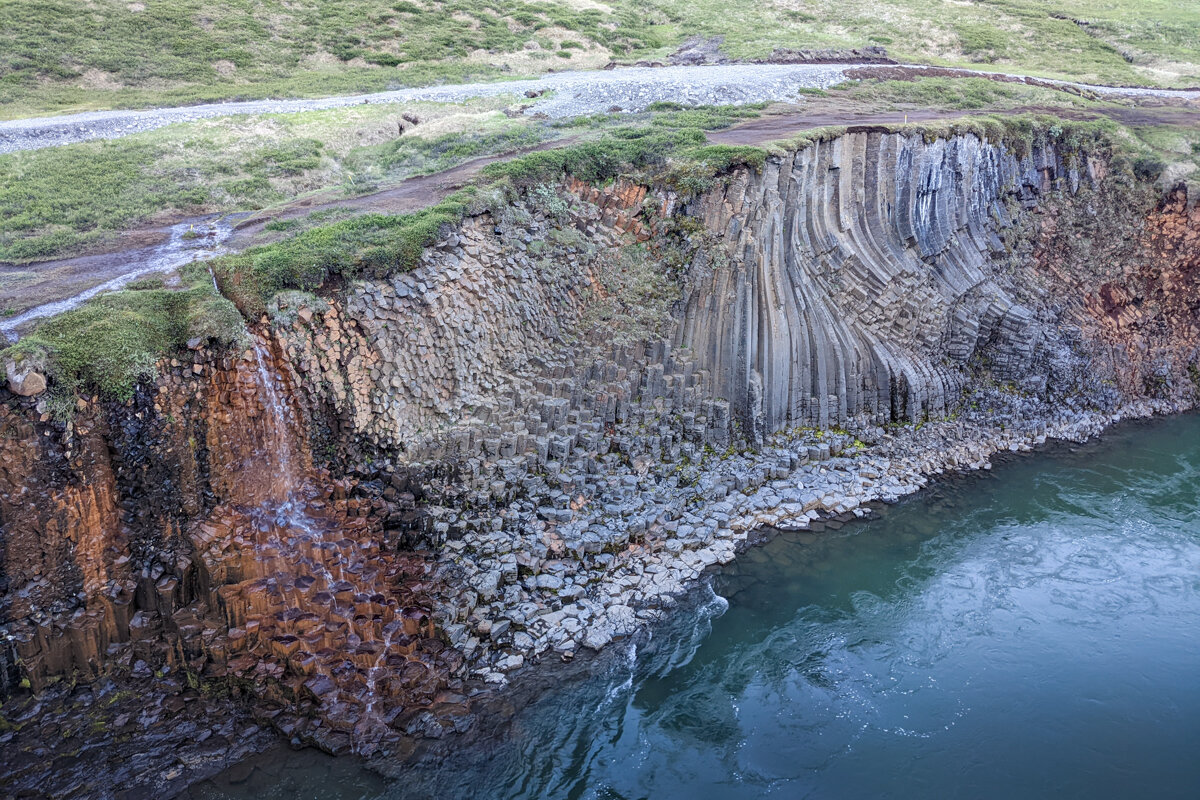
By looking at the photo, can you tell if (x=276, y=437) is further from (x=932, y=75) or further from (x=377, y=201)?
(x=932, y=75)

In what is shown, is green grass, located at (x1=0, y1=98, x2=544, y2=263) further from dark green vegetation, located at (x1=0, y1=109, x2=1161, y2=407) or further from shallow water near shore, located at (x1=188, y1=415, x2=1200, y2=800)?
shallow water near shore, located at (x1=188, y1=415, x2=1200, y2=800)

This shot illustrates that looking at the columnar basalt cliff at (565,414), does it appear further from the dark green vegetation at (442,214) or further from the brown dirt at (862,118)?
the brown dirt at (862,118)

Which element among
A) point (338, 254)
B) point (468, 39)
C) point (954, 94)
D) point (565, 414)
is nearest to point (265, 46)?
point (468, 39)

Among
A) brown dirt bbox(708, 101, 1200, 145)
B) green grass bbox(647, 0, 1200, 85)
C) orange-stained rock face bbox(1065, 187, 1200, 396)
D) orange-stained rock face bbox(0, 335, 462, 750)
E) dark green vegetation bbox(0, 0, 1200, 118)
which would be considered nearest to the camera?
orange-stained rock face bbox(0, 335, 462, 750)

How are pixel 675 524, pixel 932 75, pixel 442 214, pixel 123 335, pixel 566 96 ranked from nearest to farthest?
pixel 123 335, pixel 675 524, pixel 442 214, pixel 566 96, pixel 932 75

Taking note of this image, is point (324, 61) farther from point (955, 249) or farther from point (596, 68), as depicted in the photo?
point (955, 249)

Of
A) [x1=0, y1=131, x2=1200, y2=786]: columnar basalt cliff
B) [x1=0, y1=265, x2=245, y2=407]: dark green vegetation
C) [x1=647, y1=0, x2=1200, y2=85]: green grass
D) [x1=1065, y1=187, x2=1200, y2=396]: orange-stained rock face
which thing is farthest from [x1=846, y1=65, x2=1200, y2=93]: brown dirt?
[x1=0, y1=265, x2=245, y2=407]: dark green vegetation
